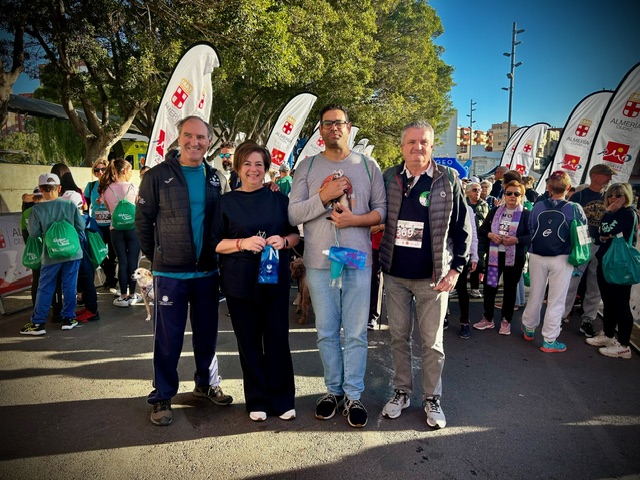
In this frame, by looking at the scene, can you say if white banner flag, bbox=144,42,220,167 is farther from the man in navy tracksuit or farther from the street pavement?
the man in navy tracksuit

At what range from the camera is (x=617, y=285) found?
445 centimetres

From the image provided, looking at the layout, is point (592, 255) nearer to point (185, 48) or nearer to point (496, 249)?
point (496, 249)

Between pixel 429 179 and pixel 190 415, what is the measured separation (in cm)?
262

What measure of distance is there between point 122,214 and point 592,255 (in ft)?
21.2

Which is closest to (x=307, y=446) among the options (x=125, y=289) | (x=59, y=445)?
(x=59, y=445)

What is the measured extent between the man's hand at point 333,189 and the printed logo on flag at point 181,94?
474 cm

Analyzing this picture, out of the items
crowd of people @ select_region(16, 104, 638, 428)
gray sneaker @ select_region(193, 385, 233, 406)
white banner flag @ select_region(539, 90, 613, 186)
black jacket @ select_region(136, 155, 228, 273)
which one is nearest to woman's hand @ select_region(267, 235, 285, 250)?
crowd of people @ select_region(16, 104, 638, 428)

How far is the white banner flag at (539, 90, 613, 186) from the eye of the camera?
31.8 feet

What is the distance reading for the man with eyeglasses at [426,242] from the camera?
295 centimetres

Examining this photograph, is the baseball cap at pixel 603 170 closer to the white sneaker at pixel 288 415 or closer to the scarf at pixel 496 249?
the scarf at pixel 496 249

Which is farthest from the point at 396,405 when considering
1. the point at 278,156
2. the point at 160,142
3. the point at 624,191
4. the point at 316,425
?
the point at 278,156

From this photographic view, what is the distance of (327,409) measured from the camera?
10.4 feet

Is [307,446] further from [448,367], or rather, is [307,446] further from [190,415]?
[448,367]

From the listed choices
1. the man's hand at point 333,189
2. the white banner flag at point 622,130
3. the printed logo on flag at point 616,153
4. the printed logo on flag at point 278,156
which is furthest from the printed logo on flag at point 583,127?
the man's hand at point 333,189
